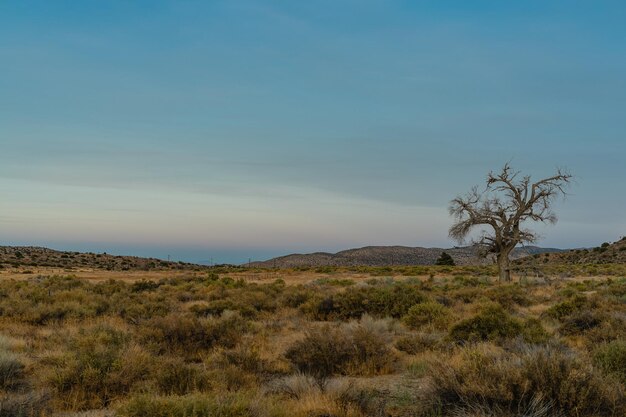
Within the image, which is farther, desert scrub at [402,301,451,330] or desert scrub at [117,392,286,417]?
desert scrub at [402,301,451,330]

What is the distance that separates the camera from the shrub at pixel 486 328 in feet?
33.3

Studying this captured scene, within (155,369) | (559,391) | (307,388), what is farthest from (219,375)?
(559,391)

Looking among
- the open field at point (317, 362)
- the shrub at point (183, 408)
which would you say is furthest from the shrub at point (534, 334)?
the shrub at point (183, 408)

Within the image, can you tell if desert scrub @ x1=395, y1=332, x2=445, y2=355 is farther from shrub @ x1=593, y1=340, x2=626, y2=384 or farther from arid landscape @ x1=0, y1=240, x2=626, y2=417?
shrub @ x1=593, y1=340, x2=626, y2=384

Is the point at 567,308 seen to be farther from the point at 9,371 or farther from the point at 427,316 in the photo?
the point at 9,371

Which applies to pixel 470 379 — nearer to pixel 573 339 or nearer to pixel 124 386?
pixel 124 386

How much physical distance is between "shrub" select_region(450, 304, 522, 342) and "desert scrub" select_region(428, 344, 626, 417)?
4394 millimetres

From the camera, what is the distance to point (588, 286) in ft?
83.3

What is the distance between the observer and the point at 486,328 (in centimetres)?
1055

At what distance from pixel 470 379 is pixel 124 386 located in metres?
4.81

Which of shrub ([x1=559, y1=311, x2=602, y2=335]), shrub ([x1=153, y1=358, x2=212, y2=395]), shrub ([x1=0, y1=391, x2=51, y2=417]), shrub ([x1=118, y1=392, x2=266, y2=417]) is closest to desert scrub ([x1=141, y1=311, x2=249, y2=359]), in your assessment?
shrub ([x1=153, y1=358, x2=212, y2=395])

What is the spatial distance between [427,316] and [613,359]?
6827 millimetres

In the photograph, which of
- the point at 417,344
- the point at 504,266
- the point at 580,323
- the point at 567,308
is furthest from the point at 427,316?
the point at 504,266

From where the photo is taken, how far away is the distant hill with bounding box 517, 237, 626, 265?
65812mm
